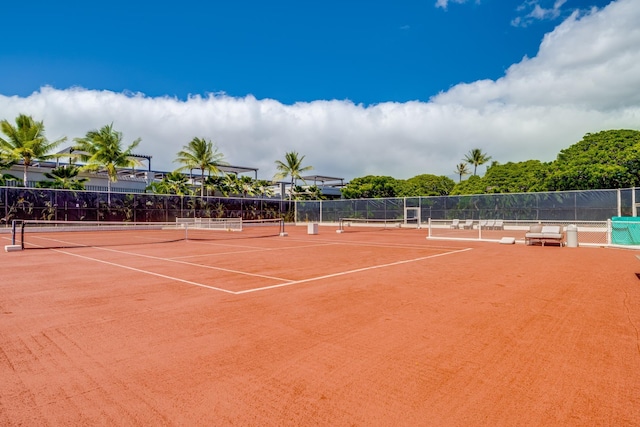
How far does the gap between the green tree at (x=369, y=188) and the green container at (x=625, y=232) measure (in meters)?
41.0

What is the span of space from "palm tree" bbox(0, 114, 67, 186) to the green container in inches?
1514

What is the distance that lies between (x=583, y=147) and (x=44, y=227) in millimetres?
48520

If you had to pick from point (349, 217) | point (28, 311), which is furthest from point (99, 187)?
point (28, 311)

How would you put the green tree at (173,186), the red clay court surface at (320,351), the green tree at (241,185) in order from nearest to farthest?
the red clay court surface at (320,351) < the green tree at (173,186) < the green tree at (241,185)

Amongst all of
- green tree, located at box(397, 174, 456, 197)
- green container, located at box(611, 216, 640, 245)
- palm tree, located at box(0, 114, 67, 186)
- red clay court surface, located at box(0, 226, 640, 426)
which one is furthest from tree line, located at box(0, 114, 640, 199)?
red clay court surface, located at box(0, 226, 640, 426)

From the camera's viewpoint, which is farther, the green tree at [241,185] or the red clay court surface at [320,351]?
the green tree at [241,185]

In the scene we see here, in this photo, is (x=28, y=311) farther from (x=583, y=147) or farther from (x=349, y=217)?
(x=583, y=147)

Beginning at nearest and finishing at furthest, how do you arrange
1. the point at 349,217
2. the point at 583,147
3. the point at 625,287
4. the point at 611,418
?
the point at 611,418, the point at 625,287, the point at 583,147, the point at 349,217

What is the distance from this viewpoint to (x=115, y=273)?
377 inches

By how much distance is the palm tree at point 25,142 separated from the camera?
31.3 meters

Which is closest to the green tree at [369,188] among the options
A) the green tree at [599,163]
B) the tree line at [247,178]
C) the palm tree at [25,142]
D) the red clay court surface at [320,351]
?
the tree line at [247,178]

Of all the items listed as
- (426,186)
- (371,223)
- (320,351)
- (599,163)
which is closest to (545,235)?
(320,351)

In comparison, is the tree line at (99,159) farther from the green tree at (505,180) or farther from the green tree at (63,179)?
the green tree at (505,180)

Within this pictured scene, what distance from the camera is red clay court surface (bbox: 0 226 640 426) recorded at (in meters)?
2.99
